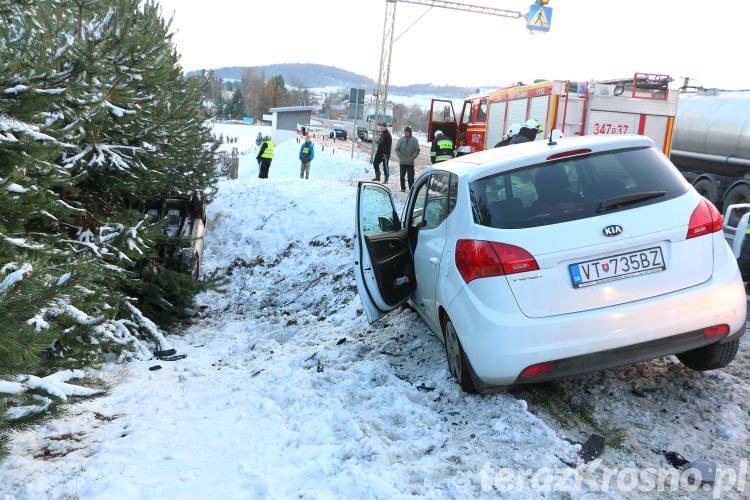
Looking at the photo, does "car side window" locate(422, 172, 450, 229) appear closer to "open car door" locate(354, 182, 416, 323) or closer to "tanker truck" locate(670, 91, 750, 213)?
"open car door" locate(354, 182, 416, 323)

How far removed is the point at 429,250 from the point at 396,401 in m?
1.25

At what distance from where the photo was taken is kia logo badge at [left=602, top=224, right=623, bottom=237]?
3.57m

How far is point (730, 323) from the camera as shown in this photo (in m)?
3.75

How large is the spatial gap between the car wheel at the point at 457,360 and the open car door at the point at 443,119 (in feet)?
49.9

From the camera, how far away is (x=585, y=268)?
355 centimetres

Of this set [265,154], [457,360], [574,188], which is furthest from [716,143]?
[265,154]

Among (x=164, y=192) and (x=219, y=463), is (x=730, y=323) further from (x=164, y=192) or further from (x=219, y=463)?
(x=164, y=192)

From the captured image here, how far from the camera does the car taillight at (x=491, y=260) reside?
3574 millimetres

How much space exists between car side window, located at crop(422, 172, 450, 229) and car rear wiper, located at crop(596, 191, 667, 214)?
118cm

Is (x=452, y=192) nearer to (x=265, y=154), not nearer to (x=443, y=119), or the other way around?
(x=443, y=119)

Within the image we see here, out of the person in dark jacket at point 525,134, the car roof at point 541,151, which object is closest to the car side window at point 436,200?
the car roof at point 541,151

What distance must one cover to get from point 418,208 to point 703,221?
249 centimetres

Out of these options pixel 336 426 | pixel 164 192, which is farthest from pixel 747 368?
pixel 164 192

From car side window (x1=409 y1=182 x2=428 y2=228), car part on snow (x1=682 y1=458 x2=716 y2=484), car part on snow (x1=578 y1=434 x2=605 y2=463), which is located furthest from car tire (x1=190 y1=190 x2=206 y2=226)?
car part on snow (x1=682 y1=458 x2=716 y2=484)
